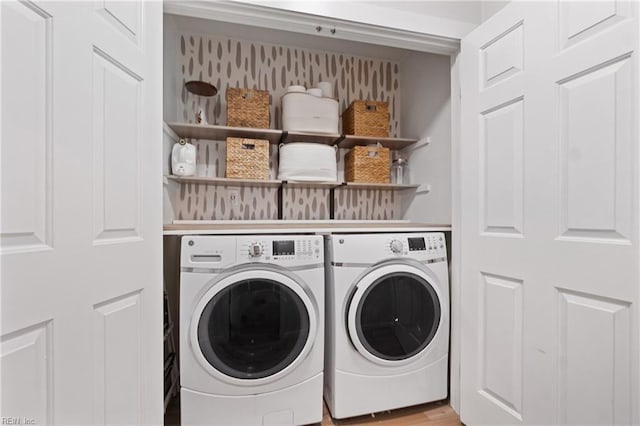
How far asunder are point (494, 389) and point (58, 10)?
207 cm

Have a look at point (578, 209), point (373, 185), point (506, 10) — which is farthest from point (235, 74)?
point (578, 209)

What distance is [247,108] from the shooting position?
2.06 metres

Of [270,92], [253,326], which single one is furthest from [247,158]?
[253,326]

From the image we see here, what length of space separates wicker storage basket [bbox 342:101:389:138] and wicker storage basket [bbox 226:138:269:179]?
0.70 m

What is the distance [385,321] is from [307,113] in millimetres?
1462

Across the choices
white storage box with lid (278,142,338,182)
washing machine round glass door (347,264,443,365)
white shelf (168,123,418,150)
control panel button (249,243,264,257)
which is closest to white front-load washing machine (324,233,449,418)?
washing machine round glass door (347,264,443,365)

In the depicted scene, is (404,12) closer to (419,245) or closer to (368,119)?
(368,119)

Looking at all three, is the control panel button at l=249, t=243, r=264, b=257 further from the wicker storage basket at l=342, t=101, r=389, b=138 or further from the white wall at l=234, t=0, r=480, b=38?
the wicker storage basket at l=342, t=101, r=389, b=138

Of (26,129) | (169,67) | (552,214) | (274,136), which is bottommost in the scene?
(552,214)

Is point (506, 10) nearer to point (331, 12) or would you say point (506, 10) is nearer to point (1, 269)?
point (331, 12)

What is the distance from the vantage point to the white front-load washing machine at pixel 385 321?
1521 mm

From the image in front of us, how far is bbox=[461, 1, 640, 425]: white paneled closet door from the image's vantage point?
35.2 inches

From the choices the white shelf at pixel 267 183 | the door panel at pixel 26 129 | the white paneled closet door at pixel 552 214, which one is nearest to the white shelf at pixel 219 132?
the white shelf at pixel 267 183

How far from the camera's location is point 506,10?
1.26 metres
